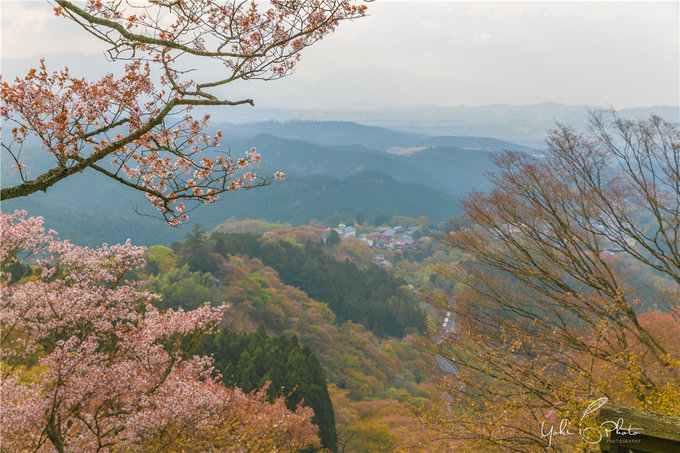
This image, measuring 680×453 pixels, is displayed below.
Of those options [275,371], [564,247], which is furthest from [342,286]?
[564,247]

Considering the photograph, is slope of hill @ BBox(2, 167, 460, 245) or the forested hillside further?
slope of hill @ BBox(2, 167, 460, 245)

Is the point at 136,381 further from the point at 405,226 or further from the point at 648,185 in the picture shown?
the point at 405,226

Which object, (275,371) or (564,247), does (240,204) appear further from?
(564,247)

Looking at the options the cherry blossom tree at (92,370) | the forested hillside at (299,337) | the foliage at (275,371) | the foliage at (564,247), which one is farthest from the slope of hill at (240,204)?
the foliage at (564,247)

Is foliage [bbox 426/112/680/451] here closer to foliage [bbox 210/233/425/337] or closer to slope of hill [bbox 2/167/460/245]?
foliage [bbox 210/233/425/337]

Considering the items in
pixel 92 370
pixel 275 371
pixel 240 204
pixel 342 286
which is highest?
pixel 92 370

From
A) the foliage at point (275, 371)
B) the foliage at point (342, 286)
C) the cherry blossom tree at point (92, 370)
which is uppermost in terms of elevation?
the cherry blossom tree at point (92, 370)

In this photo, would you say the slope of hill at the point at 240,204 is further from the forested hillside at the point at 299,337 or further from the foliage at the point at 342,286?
the forested hillside at the point at 299,337

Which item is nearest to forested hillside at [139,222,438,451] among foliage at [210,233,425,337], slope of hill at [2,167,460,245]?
foliage at [210,233,425,337]

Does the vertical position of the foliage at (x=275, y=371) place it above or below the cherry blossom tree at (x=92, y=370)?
below

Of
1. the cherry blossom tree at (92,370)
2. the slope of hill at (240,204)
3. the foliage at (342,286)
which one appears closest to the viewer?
the cherry blossom tree at (92,370)

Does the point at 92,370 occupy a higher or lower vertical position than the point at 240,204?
higher

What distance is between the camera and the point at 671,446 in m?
2.37

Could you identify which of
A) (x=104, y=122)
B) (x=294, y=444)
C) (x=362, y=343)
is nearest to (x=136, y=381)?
(x=104, y=122)
